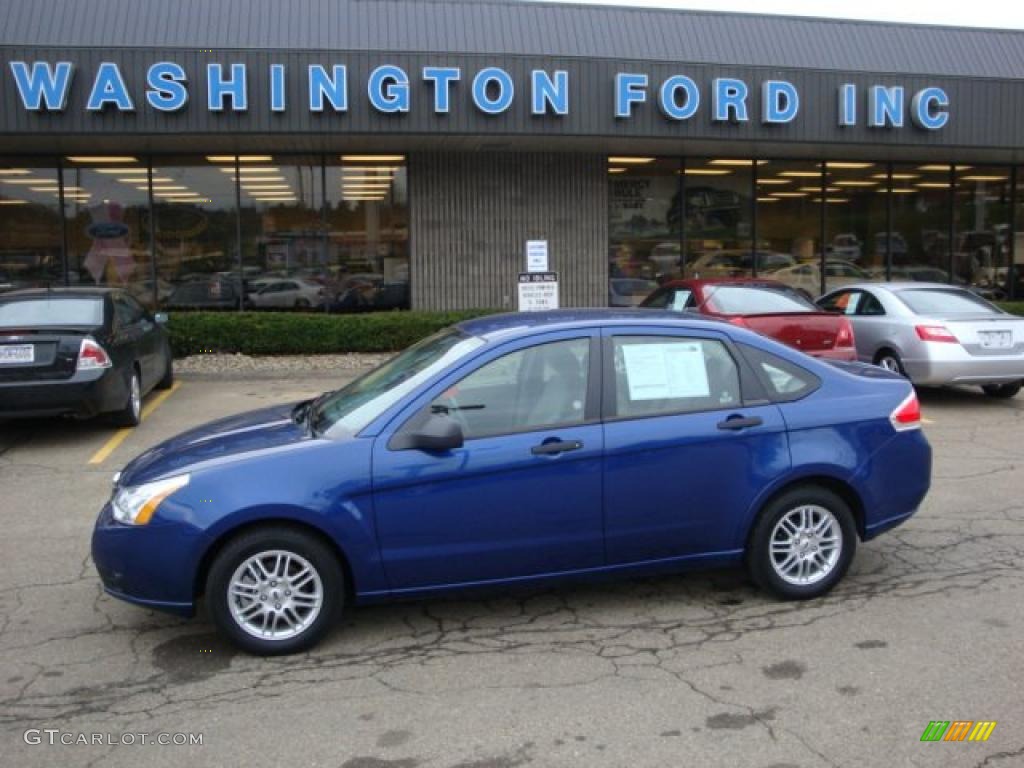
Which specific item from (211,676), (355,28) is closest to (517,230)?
(355,28)

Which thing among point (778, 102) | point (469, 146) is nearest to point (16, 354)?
point (469, 146)

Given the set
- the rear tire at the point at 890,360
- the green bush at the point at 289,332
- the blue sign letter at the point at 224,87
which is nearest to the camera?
the rear tire at the point at 890,360

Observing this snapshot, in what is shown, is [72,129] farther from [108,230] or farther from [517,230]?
[517,230]

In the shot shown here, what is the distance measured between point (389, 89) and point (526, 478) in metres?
10.2

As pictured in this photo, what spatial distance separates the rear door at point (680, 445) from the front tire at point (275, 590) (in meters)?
1.35

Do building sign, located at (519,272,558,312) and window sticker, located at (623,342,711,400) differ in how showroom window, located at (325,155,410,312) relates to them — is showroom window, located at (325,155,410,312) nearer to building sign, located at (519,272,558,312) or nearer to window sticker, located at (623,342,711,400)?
building sign, located at (519,272,558,312)

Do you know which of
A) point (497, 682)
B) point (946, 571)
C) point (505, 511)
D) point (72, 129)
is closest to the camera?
point (497, 682)

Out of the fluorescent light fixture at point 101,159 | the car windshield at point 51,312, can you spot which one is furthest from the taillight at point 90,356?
the fluorescent light fixture at point 101,159

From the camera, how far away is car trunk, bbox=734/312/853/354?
1027 centimetres

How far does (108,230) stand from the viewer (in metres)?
15.9

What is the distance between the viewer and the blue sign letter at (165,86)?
13.1 m

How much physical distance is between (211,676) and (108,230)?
13364mm

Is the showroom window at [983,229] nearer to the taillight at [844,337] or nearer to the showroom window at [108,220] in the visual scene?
the taillight at [844,337]

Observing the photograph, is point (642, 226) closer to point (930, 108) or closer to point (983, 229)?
point (930, 108)
